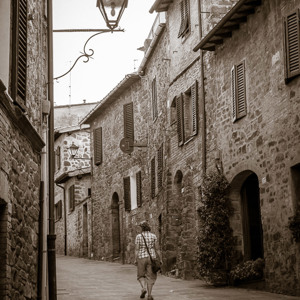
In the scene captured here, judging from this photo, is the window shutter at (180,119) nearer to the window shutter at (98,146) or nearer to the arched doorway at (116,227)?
the arched doorway at (116,227)

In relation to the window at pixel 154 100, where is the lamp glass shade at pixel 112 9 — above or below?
below

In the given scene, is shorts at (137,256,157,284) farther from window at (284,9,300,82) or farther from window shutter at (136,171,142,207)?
window shutter at (136,171,142,207)

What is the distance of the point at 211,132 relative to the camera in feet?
55.4

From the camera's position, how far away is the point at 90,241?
2964 cm

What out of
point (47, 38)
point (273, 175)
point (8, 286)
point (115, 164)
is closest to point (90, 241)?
point (115, 164)

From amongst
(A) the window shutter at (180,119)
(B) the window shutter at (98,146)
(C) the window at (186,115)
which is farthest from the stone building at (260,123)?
(B) the window shutter at (98,146)

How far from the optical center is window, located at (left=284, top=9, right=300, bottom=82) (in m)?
12.8

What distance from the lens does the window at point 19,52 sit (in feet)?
28.5

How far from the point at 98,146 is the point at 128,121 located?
12.6ft

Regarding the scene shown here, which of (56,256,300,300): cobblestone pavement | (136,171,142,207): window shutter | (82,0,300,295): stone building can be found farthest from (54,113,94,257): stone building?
(56,256,300,300): cobblestone pavement

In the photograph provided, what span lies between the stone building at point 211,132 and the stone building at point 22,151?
466 centimetres

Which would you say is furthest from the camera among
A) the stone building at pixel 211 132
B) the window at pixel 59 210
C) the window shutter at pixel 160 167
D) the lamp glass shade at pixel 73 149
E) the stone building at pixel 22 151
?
the window at pixel 59 210

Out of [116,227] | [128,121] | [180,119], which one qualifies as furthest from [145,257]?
[116,227]

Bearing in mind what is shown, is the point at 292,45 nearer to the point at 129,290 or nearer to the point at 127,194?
the point at 129,290
